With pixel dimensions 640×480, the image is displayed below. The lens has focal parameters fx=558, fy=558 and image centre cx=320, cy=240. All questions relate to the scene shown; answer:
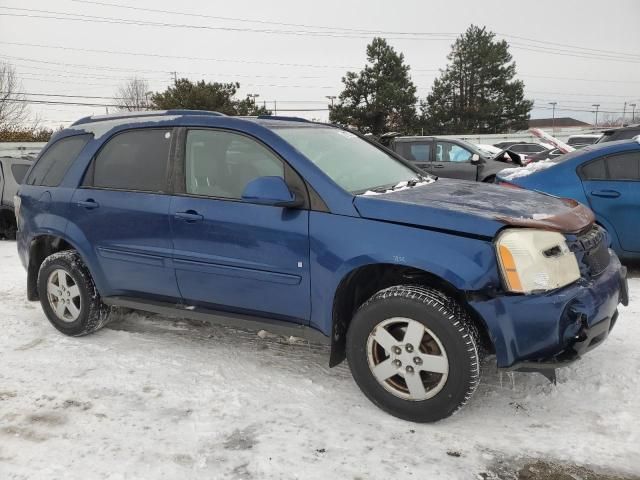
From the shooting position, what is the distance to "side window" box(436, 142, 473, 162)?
11.7 m

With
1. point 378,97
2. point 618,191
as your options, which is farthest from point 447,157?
point 378,97

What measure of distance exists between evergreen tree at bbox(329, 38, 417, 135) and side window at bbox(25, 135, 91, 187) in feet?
122

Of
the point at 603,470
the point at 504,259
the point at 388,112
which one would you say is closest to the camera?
the point at 603,470

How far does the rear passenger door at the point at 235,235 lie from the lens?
10.9 feet

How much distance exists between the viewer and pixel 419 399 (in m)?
3.01

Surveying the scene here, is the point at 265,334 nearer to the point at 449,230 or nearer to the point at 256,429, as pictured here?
the point at 256,429

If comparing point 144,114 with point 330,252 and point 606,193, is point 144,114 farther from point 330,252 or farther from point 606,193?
point 606,193

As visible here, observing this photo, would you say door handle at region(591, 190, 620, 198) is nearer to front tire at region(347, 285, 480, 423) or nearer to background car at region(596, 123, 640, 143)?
front tire at region(347, 285, 480, 423)

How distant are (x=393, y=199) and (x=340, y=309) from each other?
0.71m

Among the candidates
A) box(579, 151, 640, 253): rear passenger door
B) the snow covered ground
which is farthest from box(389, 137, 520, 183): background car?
the snow covered ground

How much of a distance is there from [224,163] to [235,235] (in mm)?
563

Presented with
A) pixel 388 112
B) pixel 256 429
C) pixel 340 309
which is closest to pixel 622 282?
pixel 340 309

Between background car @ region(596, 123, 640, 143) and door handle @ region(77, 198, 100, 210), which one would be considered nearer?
door handle @ region(77, 198, 100, 210)

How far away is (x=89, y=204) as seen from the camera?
4180mm
